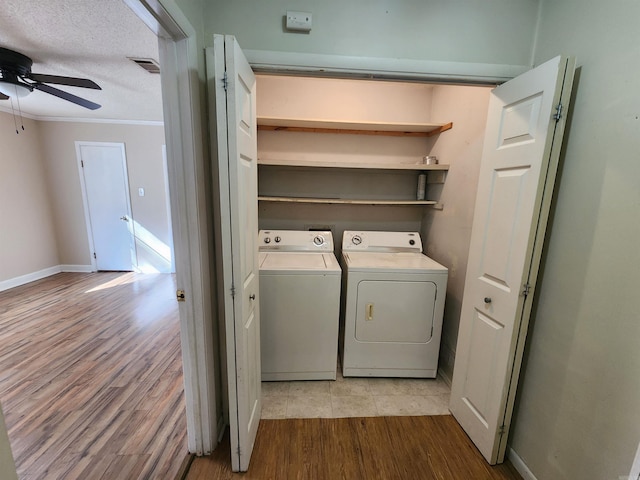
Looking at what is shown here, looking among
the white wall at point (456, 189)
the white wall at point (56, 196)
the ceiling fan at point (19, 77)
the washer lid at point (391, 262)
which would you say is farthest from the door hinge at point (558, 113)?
the white wall at point (56, 196)

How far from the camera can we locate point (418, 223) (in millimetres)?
2697

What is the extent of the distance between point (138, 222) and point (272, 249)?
330 cm

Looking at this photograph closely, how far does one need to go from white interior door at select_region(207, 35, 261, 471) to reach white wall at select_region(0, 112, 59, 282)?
4400mm

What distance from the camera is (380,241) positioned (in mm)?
2494

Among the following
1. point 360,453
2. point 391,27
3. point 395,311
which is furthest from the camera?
point 395,311

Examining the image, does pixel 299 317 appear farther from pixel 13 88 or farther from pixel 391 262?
pixel 13 88

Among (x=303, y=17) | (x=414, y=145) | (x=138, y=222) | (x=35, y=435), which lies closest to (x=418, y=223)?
(x=414, y=145)

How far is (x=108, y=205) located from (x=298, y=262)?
4.06 meters

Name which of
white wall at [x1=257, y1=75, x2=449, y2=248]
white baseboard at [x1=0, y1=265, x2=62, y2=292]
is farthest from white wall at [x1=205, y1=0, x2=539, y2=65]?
white baseboard at [x1=0, y1=265, x2=62, y2=292]

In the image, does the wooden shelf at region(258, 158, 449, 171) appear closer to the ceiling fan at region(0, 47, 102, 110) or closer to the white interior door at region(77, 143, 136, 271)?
the ceiling fan at region(0, 47, 102, 110)

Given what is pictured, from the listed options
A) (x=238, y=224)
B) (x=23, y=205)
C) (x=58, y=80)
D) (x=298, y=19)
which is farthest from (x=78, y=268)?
(x=298, y=19)

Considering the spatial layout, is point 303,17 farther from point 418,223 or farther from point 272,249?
point 418,223

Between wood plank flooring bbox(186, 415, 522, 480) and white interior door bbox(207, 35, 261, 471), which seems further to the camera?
wood plank flooring bbox(186, 415, 522, 480)

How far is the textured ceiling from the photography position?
1.53 metres
